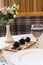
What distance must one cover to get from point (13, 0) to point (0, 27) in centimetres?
82

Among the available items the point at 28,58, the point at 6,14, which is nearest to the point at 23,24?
the point at 6,14

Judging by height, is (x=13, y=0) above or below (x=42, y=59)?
above

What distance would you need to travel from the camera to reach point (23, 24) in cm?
276

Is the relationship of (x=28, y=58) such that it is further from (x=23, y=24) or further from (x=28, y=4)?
(x=28, y=4)

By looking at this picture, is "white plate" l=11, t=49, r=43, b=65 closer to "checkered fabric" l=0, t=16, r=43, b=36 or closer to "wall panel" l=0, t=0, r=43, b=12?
"checkered fabric" l=0, t=16, r=43, b=36

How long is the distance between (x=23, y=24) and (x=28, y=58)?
1.86 metres

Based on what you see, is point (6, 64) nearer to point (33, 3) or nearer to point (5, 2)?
point (5, 2)

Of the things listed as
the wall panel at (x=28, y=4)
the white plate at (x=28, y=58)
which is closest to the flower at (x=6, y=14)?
the white plate at (x=28, y=58)

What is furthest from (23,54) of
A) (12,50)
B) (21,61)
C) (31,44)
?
(31,44)

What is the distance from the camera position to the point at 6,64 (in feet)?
3.08

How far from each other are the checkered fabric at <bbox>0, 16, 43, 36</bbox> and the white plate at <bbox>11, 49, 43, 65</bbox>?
5.46 ft

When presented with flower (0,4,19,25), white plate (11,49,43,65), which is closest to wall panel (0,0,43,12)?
flower (0,4,19,25)

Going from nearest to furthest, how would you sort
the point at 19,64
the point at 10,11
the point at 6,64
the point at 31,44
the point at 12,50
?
the point at 19,64, the point at 6,64, the point at 12,50, the point at 31,44, the point at 10,11

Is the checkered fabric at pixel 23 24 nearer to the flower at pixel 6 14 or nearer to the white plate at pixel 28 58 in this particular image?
the flower at pixel 6 14
